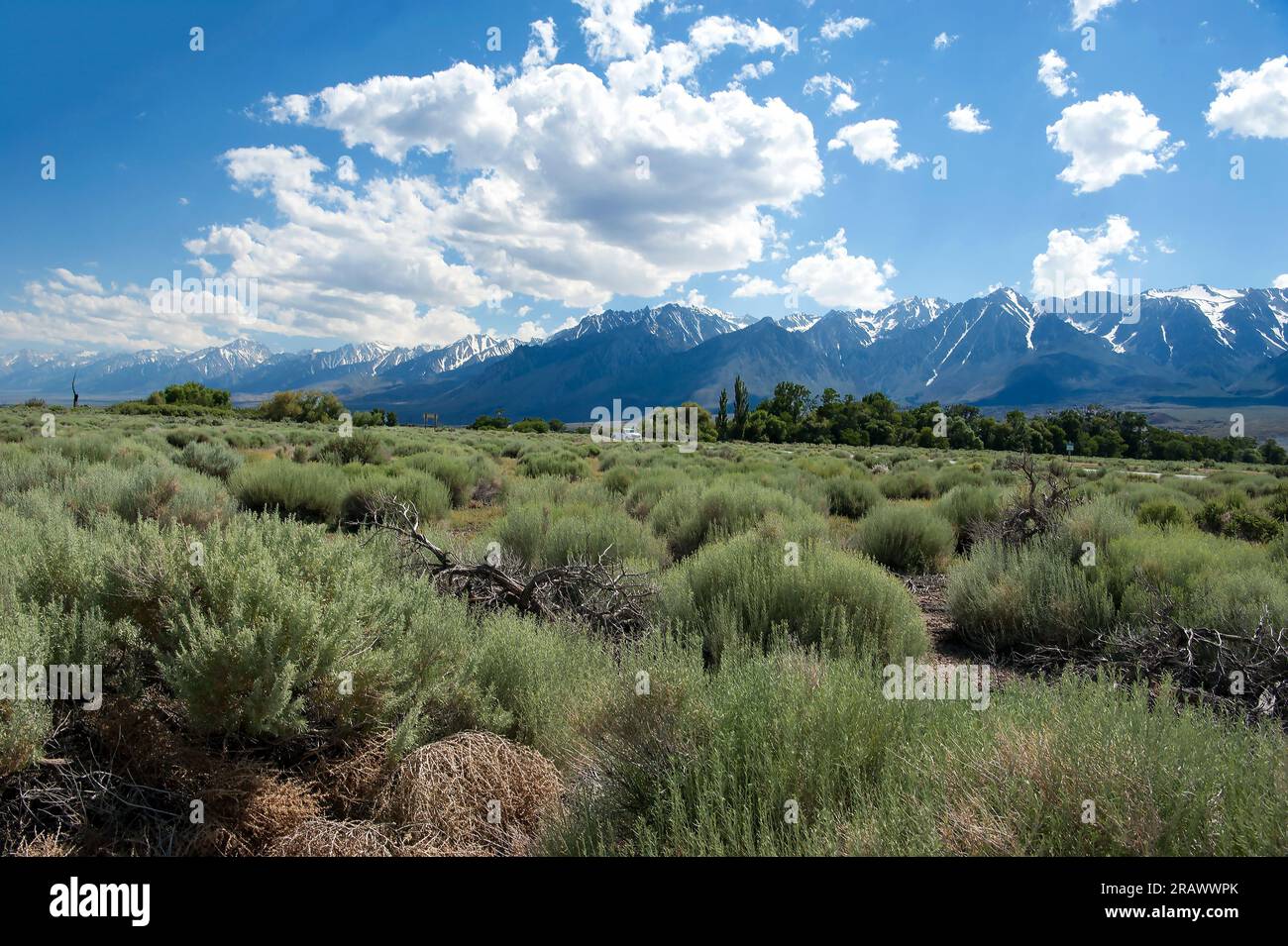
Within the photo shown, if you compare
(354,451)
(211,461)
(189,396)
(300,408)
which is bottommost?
(211,461)

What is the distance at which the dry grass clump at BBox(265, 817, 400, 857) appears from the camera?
7.79 ft

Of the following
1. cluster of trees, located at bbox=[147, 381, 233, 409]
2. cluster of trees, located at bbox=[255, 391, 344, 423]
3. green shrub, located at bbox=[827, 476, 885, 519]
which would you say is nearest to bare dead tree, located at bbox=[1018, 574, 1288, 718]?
green shrub, located at bbox=[827, 476, 885, 519]

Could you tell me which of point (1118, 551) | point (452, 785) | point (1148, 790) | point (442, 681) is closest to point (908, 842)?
point (1148, 790)

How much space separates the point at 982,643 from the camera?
17.9 feet

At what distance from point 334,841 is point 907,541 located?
7.78m

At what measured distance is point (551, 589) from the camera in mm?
5223

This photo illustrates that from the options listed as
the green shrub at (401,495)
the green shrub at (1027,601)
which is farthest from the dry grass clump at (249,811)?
the green shrub at (401,495)

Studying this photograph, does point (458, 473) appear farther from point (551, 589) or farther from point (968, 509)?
point (968, 509)

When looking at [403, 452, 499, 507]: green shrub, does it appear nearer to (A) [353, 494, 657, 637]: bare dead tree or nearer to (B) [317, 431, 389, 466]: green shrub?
(B) [317, 431, 389, 466]: green shrub

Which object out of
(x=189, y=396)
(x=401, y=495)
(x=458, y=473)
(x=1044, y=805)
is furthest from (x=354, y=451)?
(x=189, y=396)

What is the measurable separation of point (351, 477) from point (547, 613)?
753cm

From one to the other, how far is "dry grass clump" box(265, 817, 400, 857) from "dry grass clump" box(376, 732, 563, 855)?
95 millimetres

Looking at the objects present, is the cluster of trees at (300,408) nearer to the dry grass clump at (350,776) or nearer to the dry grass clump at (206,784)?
the dry grass clump at (206,784)
